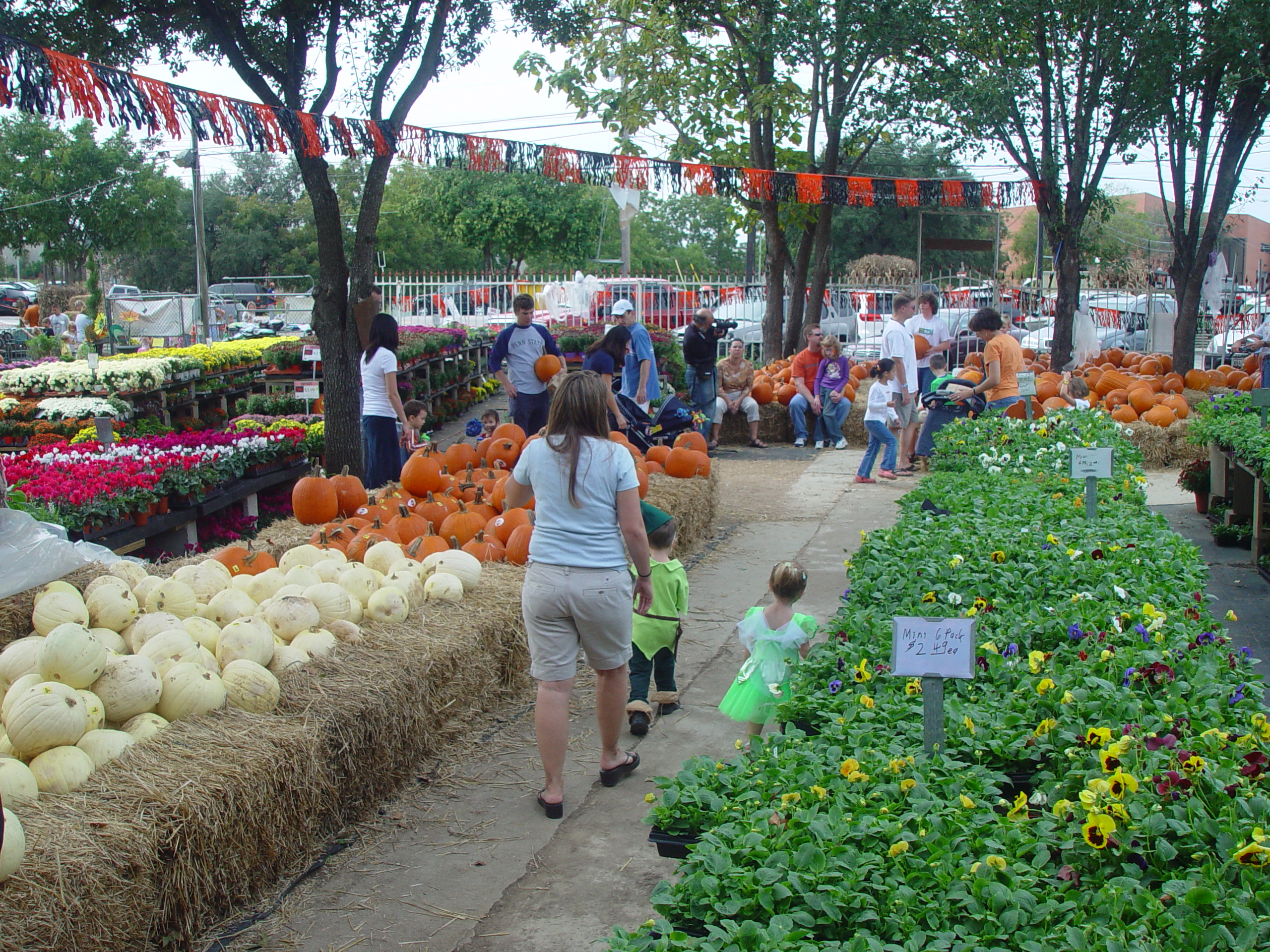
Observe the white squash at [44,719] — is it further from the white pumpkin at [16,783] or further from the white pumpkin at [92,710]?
the white pumpkin at [16,783]

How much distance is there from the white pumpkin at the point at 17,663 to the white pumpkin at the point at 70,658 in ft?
0.19

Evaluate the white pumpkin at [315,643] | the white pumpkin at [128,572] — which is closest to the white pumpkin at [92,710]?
the white pumpkin at [315,643]

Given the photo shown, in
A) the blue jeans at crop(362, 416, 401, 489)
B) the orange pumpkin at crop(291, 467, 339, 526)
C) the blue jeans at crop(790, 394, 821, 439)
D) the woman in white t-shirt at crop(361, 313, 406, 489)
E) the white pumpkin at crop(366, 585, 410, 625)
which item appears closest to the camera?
the white pumpkin at crop(366, 585, 410, 625)

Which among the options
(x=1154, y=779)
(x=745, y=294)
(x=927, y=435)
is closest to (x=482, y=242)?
(x=745, y=294)

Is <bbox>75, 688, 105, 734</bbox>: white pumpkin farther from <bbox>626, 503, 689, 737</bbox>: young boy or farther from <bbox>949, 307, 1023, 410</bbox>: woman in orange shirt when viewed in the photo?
<bbox>949, 307, 1023, 410</bbox>: woman in orange shirt

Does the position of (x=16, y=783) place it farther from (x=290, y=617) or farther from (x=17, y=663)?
(x=290, y=617)

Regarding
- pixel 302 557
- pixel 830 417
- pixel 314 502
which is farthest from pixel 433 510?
pixel 830 417

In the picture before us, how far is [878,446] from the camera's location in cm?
1127

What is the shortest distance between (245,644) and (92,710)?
603 millimetres

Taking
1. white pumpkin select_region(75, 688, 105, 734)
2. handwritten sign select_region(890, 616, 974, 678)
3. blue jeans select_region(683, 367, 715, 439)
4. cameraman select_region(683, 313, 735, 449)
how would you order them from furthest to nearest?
blue jeans select_region(683, 367, 715, 439)
cameraman select_region(683, 313, 735, 449)
white pumpkin select_region(75, 688, 105, 734)
handwritten sign select_region(890, 616, 974, 678)

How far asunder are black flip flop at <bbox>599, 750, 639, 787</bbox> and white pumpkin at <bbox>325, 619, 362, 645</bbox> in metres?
1.18

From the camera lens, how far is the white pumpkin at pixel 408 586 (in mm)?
4965

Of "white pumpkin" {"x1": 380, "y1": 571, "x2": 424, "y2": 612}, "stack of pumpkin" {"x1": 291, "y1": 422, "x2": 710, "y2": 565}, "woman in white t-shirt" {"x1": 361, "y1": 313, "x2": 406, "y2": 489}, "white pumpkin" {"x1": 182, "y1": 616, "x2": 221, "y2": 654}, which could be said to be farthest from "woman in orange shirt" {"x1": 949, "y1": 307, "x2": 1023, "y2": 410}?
"white pumpkin" {"x1": 182, "y1": 616, "x2": 221, "y2": 654}

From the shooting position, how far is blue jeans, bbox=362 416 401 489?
873 cm
